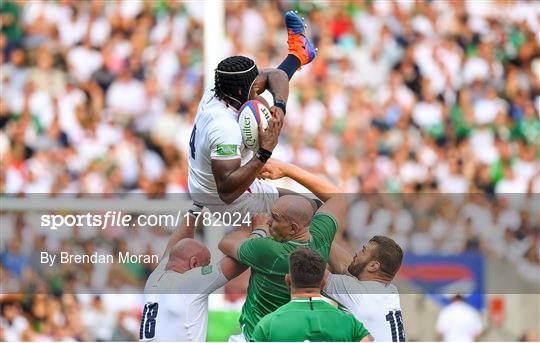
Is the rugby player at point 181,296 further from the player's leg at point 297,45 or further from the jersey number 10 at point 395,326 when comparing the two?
the player's leg at point 297,45

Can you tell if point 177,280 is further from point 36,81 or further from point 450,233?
point 36,81

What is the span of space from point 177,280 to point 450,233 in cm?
575

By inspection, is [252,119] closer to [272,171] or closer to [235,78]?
[235,78]

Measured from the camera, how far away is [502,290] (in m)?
13.1

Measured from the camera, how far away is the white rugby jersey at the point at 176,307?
796 centimetres

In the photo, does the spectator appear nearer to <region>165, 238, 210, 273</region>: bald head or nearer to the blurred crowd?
the blurred crowd

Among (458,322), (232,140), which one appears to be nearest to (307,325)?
(232,140)

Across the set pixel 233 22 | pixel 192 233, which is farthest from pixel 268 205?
pixel 233 22

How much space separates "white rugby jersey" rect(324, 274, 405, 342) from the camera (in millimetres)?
7562

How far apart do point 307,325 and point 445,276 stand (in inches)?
251

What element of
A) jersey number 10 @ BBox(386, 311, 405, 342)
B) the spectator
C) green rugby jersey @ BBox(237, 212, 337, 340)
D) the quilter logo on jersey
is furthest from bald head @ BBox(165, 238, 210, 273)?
the spectator

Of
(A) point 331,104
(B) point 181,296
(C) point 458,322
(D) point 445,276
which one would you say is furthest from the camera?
(A) point 331,104

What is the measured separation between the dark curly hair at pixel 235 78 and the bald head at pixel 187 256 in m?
0.95

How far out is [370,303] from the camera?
7570mm
